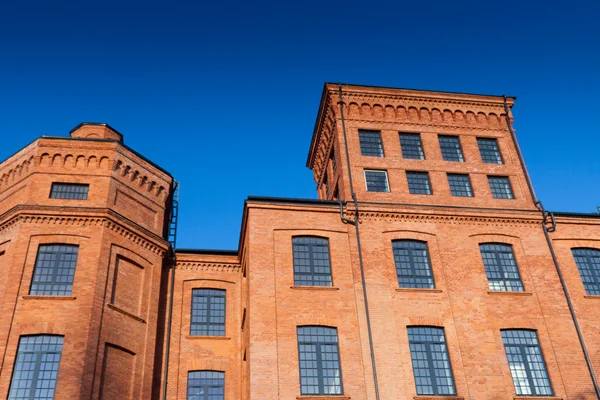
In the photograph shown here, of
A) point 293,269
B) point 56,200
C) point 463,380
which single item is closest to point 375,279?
point 293,269

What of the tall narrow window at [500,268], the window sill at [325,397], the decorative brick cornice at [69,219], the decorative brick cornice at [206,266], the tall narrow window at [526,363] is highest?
the decorative brick cornice at [69,219]

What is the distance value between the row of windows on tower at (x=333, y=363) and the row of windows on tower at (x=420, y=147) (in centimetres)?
813

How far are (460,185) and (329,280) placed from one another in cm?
776

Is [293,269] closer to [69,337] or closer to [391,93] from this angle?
[69,337]

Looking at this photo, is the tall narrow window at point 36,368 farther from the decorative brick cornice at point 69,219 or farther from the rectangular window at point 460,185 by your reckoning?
the rectangular window at point 460,185

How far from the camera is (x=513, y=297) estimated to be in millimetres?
20922

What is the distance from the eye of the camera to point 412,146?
25.0m

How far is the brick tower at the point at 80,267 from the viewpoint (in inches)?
719

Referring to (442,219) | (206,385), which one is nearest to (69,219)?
(206,385)

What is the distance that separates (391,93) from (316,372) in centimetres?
1350

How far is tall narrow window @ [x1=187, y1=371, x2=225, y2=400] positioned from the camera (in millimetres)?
21453

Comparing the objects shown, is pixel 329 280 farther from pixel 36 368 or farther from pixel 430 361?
pixel 36 368

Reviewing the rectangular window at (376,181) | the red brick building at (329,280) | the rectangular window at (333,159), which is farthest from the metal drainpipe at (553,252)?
the rectangular window at (333,159)

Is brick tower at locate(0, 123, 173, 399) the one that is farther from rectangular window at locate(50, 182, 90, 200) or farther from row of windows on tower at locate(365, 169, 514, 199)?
row of windows on tower at locate(365, 169, 514, 199)
